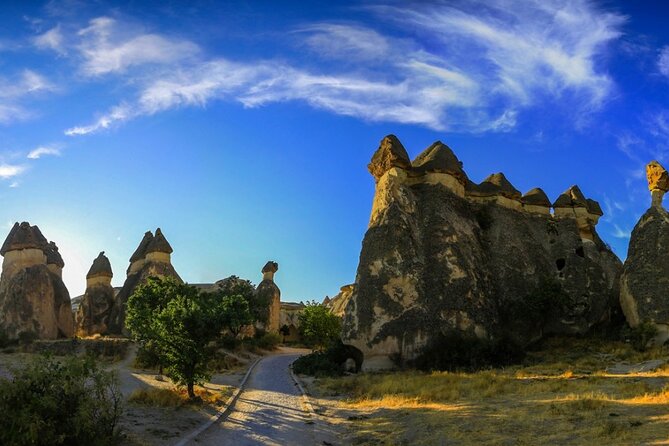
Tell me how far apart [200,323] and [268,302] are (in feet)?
112

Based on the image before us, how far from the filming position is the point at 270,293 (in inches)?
2028

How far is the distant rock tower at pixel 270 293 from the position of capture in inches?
1967


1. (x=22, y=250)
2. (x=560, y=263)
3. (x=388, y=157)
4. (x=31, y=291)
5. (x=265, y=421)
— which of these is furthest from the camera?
(x=22, y=250)

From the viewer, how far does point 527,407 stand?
12742mm

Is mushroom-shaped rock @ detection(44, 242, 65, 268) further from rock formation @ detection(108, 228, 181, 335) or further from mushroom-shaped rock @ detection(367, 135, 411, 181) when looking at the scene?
mushroom-shaped rock @ detection(367, 135, 411, 181)

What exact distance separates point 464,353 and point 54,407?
1746 centimetres

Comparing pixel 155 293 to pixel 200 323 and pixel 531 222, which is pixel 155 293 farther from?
pixel 531 222

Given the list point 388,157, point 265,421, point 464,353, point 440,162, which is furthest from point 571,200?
point 265,421

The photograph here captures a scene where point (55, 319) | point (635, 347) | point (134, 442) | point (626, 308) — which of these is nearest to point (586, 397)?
point (134, 442)

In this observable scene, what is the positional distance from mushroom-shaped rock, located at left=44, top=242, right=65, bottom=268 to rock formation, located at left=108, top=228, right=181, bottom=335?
4588 millimetres

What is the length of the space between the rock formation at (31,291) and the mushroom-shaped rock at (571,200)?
3120 centimetres

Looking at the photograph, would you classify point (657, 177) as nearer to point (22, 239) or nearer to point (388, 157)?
point (388, 157)

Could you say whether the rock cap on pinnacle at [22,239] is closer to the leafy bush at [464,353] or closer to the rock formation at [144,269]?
the rock formation at [144,269]

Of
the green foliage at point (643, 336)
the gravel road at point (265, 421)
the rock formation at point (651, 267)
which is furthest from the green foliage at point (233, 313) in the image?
the rock formation at point (651, 267)
